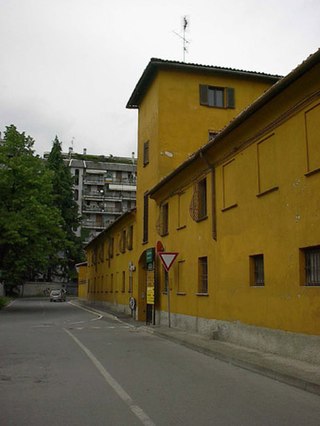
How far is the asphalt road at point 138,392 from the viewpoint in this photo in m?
6.28

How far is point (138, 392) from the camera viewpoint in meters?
7.87

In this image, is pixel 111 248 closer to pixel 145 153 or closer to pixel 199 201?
pixel 145 153

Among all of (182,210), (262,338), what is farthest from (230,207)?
(182,210)

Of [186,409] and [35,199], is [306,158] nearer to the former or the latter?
[186,409]

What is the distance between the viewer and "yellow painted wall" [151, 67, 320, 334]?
35.2 feet

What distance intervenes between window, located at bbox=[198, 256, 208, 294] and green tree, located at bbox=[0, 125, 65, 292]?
17831 millimetres

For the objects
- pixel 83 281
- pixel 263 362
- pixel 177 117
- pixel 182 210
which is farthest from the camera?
pixel 83 281

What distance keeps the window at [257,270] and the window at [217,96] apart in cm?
1387

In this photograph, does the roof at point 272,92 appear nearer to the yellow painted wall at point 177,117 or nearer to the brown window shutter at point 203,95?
the yellow painted wall at point 177,117

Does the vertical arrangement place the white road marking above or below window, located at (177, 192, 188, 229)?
below

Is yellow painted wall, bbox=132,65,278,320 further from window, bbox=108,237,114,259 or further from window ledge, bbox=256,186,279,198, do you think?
window, bbox=108,237,114,259

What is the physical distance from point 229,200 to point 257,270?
104 inches

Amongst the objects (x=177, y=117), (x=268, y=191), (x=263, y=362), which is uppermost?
(x=177, y=117)

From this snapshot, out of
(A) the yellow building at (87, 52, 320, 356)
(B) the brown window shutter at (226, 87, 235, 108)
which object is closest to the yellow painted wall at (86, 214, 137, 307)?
(A) the yellow building at (87, 52, 320, 356)
